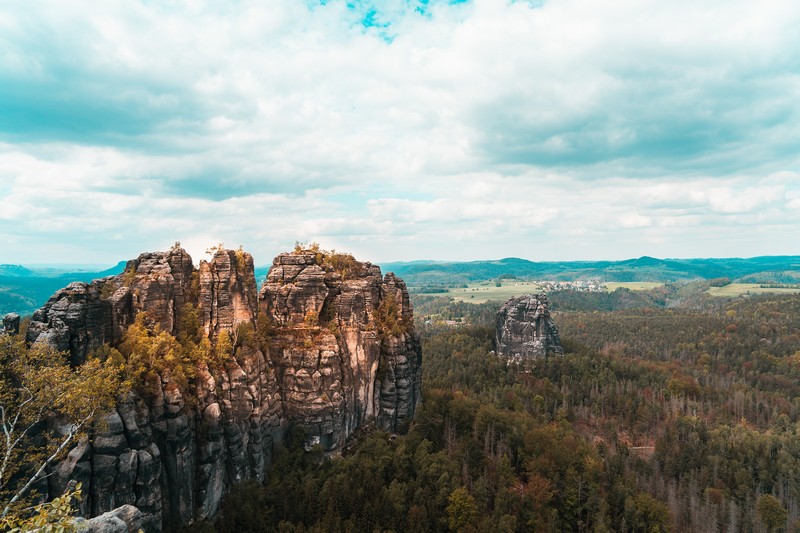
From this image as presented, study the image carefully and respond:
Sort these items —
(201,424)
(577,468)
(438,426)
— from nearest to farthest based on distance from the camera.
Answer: (201,424) → (577,468) → (438,426)

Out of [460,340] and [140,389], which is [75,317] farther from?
[460,340]

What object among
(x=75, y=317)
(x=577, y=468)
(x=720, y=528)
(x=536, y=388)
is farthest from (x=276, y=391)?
(x=536, y=388)

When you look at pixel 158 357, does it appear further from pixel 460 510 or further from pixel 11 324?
pixel 460 510

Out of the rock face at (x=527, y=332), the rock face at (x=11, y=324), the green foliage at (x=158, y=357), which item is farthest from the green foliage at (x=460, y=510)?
the rock face at (x=527, y=332)

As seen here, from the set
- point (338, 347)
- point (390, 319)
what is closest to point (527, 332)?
point (390, 319)

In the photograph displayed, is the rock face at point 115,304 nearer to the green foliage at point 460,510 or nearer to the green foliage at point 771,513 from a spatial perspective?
the green foliage at point 460,510

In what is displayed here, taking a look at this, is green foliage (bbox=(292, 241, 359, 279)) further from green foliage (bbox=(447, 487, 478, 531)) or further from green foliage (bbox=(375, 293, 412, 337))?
green foliage (bbox=(447, 487, 478, 531))
